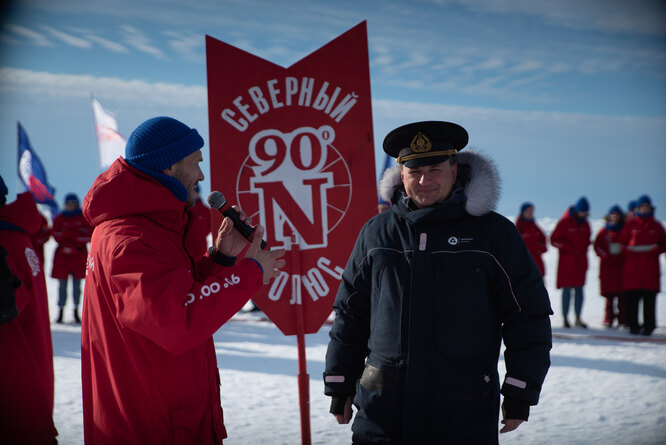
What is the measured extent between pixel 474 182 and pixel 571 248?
8.00 metres

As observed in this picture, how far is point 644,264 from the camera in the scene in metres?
8.47

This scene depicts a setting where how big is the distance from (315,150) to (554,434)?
9.85 ft

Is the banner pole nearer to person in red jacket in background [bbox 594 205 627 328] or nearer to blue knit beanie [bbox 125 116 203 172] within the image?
blue knit beanie [bbox 125 116 203 172]

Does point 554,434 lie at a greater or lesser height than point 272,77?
lesser

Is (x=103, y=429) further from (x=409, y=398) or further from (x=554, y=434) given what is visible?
(x=554, y=434)

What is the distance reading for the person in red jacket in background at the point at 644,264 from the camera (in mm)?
8453

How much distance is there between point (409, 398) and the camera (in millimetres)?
2150

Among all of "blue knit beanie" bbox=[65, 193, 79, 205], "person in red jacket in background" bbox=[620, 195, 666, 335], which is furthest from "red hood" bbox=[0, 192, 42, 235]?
"person in red jacket in background" bbox=[620, 195, 666, 335]

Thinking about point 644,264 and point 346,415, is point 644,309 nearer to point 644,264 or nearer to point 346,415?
point 644,264

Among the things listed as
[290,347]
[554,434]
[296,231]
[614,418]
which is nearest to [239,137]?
[296,231]

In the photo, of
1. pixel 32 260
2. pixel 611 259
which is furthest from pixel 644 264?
pixel 32 260

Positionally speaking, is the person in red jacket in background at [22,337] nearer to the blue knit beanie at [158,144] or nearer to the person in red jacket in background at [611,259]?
the blue knit beanie at [158,144]

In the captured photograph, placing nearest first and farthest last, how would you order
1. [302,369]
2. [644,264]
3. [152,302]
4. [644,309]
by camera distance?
[152,302]
[302,369]
[644,264]
[644,309]

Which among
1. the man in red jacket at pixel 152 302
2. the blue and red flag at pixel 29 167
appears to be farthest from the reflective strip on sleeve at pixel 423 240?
the blue and red flag at pixel 29 167
